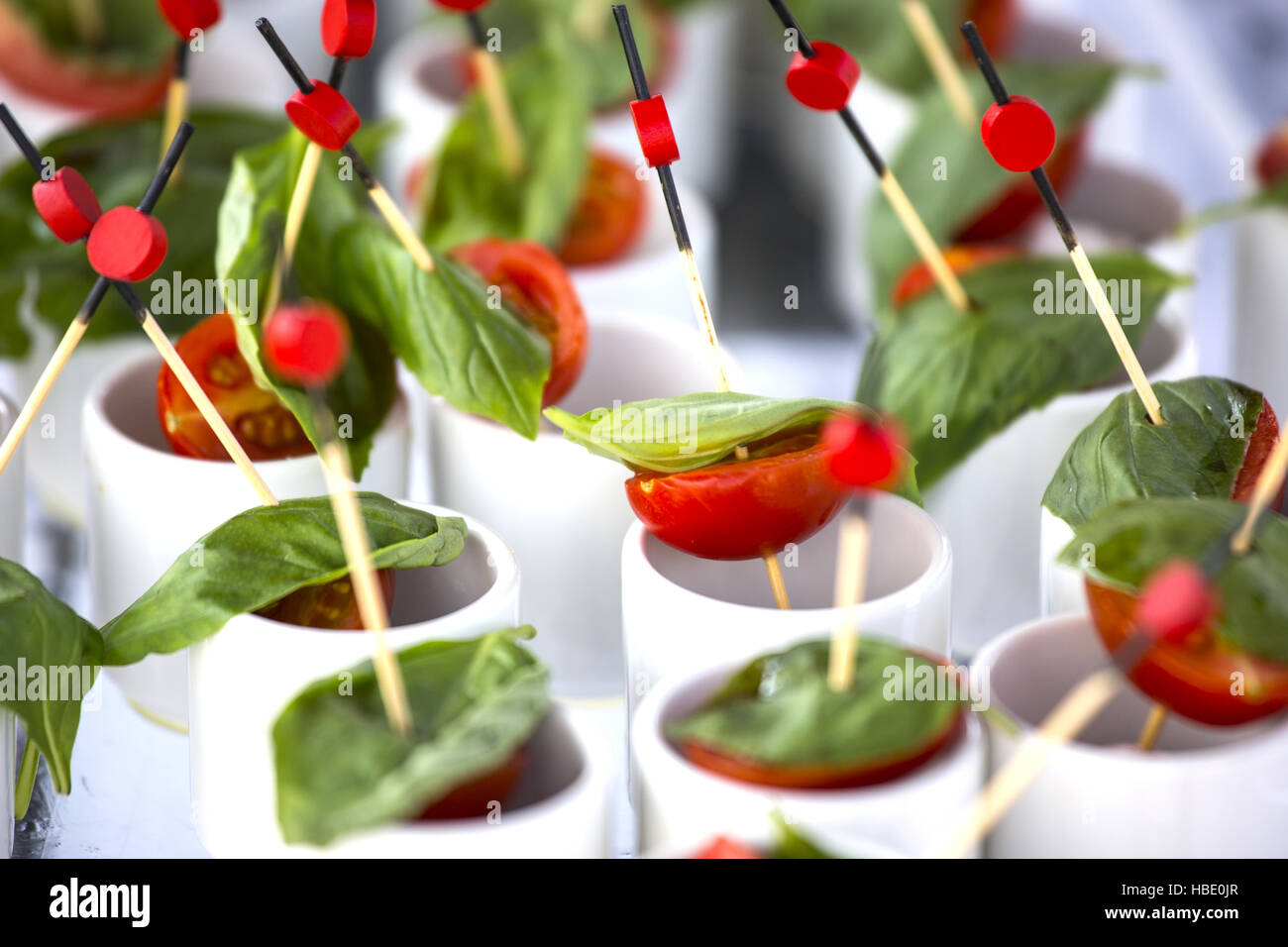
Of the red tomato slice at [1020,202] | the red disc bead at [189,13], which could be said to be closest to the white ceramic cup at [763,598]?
the red disc bead at [189,13]

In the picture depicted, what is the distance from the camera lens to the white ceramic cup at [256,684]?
0.80 metres

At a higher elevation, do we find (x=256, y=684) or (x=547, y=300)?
(x=547, y=300)

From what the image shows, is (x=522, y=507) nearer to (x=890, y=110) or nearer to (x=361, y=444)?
(x=361, y=444)

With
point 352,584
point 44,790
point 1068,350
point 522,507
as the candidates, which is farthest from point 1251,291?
point 44,790

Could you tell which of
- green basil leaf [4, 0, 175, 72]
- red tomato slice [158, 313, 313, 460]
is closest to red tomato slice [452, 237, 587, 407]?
red tomato slice [158, 313, 313, 460]

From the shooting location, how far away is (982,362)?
107cm

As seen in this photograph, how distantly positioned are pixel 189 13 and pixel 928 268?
57 cm

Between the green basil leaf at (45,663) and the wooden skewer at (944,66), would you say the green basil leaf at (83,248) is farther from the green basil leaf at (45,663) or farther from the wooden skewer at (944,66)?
the wooden skewer at (944,66)

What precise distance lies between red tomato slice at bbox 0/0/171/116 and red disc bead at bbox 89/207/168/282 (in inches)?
30.0

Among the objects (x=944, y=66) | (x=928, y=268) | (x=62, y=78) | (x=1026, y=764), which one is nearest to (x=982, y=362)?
(x=928, y=268)

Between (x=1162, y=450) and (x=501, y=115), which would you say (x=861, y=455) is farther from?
(x=501, y=115)

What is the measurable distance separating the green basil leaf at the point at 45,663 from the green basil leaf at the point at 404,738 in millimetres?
150

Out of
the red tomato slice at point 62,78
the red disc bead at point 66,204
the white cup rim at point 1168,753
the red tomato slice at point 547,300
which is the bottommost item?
the white cup rim at point 1168,753
